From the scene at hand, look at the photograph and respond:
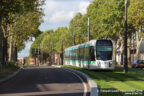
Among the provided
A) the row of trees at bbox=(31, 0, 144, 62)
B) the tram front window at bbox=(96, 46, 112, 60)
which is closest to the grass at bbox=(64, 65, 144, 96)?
the tram front window at bbox=(96, 46, 112, 60)

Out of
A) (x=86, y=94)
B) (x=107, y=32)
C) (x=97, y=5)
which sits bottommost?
(x=86, y=94)

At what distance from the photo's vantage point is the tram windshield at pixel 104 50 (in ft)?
118

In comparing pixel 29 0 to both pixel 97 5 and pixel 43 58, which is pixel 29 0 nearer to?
pixel 97 5

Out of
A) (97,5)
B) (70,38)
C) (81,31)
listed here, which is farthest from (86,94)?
(70,38)

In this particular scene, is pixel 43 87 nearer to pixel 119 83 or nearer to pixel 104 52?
pixel 119 83

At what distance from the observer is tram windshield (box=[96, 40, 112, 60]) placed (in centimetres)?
3584

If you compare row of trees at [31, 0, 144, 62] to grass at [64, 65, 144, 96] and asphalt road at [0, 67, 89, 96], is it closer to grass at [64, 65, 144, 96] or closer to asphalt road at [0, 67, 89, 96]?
grass at [64, 65, 144, 96]

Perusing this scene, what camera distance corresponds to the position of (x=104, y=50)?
3594 cm

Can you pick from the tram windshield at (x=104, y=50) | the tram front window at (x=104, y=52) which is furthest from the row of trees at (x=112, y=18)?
the tram front window at (x=104, y=52)

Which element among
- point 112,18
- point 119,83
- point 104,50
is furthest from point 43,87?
point 112,18

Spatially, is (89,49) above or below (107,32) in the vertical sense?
below

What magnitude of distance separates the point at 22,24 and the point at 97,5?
28.9 m

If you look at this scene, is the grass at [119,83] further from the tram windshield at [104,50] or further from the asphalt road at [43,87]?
the tram windshield at [104,50]

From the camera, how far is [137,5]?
166 ft
